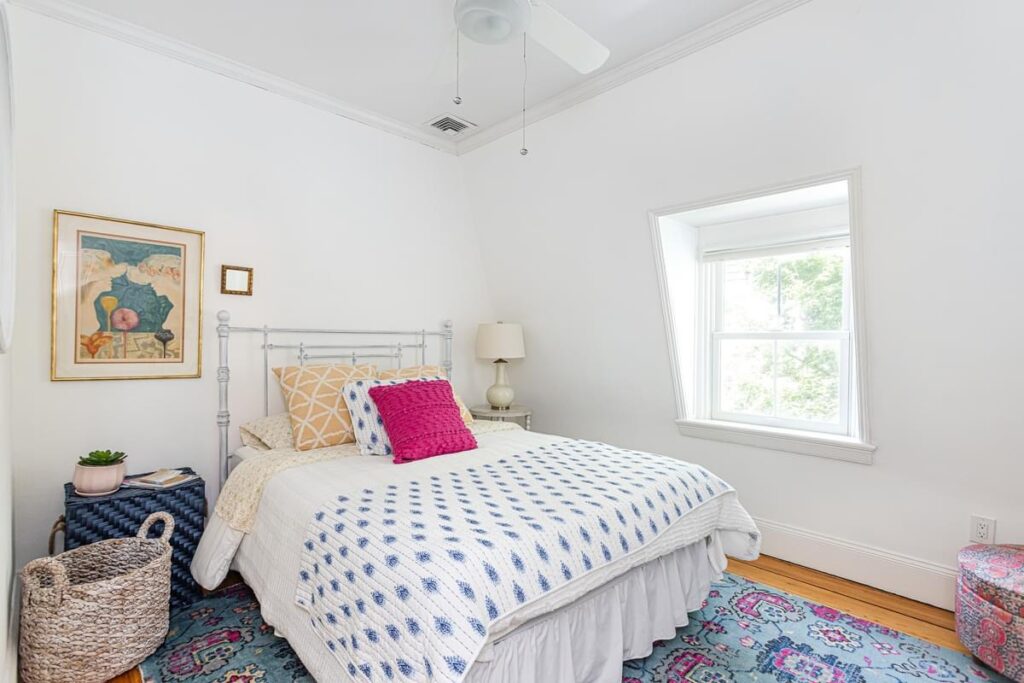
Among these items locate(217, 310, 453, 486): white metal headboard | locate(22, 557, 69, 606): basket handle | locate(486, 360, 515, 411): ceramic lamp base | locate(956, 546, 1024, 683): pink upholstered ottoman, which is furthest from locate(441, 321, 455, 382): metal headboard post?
locate(956, 546, 1024, 683): pink upholstered ottoman

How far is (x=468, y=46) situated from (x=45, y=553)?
3031 mm

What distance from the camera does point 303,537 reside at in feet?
6.02

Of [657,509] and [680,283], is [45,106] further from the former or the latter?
[680,283]

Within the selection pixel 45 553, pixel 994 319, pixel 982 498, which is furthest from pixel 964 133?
pixel 45 553

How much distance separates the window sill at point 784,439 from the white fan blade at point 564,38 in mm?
2147

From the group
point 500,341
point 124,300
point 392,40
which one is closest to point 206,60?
point 392,40

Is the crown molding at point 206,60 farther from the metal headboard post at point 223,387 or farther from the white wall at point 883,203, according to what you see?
the metal headboard post at point 223,387

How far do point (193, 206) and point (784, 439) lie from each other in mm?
3420

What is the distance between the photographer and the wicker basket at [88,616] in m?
1.72

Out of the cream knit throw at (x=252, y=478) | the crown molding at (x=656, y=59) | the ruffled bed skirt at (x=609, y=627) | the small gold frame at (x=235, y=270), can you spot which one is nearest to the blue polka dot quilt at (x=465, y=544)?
the ruffled bed skirt at (x=609, y=627)

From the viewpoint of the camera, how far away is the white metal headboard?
276cm

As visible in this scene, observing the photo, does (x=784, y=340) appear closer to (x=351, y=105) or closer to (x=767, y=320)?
(x=767, y=320)

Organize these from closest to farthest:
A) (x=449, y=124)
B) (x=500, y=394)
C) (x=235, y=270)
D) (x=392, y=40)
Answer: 1. (x=392, y=40)
2. (x=235, y=270)
3. (x=449, y=124)
4. (x=500, y=394)

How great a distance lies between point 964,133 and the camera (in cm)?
194
